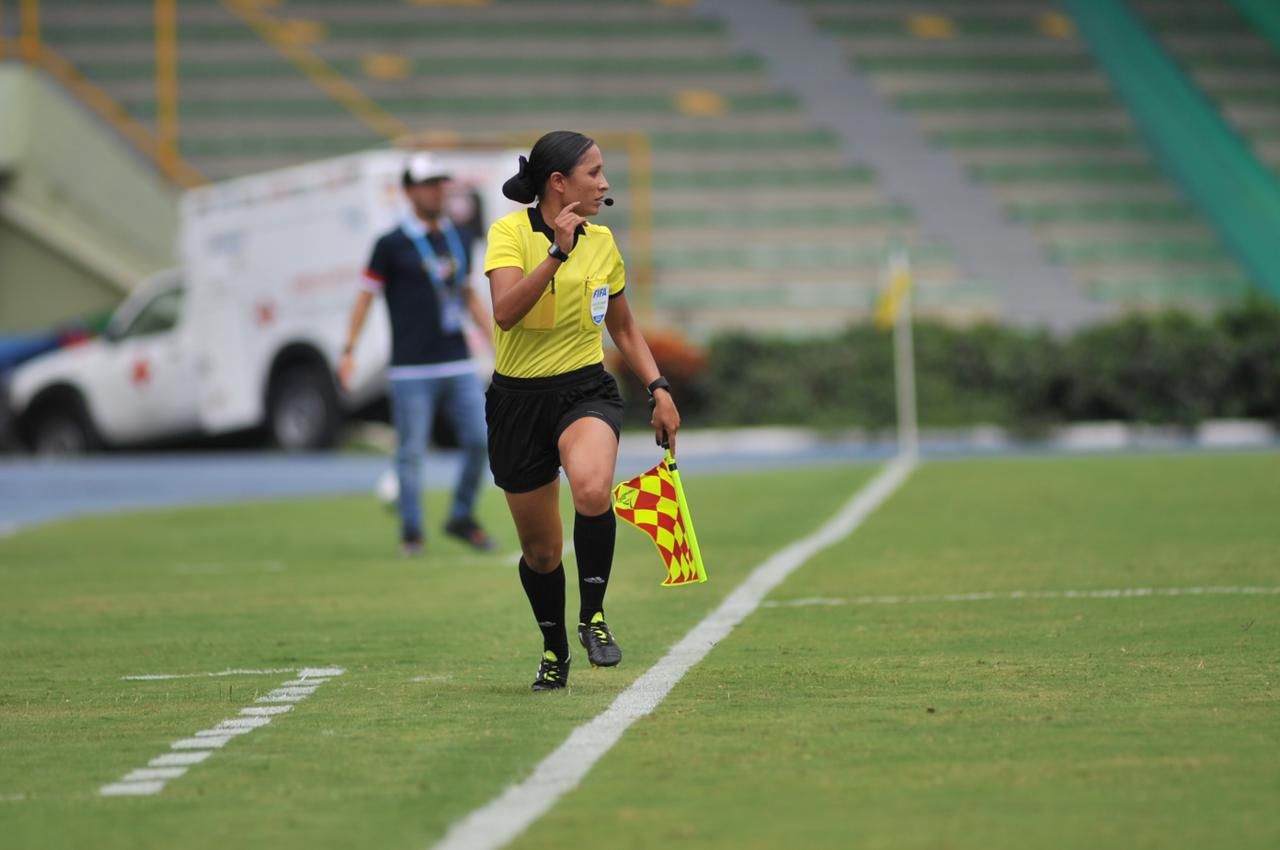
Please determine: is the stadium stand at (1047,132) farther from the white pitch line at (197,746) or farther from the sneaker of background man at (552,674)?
the white pitch line at (197,746)

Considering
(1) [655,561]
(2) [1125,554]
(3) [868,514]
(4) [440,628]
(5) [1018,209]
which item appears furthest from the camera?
(5) [1018,209]

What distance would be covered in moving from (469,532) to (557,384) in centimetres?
619

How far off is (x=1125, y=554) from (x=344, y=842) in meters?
7.43

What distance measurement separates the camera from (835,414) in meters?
27.8

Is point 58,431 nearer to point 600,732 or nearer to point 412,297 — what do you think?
point 412,297

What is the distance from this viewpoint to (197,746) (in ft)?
20.8

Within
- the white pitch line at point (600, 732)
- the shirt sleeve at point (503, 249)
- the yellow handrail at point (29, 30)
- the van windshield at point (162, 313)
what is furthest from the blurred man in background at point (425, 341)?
the yellow handrail at point (29, 30)

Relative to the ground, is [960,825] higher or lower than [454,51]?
lower

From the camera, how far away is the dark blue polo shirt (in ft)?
43.9

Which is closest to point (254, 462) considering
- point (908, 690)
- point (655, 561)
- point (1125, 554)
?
point (655, 561)

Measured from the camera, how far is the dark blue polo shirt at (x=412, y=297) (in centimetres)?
1338

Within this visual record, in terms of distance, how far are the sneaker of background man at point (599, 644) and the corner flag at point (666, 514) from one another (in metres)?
0.28

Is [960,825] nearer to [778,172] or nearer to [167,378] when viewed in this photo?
[167,378]

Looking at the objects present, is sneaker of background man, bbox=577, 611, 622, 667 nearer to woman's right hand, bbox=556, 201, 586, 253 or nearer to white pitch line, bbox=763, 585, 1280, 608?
woman's right hand, bbox=556, 201, 586, 253
